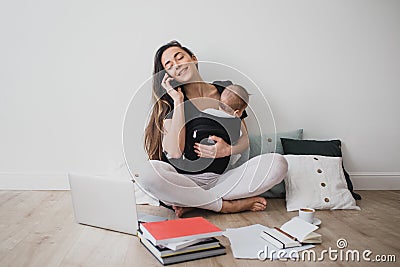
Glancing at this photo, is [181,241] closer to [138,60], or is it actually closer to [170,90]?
[170,90]

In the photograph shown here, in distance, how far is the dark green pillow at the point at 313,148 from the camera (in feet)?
9.80

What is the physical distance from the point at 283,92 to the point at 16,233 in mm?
1770

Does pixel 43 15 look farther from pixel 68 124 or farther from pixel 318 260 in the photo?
pixel 318 260

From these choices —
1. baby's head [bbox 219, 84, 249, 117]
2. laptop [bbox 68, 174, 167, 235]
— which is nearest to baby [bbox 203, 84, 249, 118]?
baby's head [bbox 219, 84, 249, 117]

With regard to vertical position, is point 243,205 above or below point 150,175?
below

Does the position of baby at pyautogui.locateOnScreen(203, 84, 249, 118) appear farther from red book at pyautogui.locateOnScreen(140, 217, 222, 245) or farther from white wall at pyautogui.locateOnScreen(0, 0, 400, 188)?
red book at pyautogui.locateOnScreen(140, 217, 222, 245)

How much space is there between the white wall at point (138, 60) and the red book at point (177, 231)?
47.4 inches

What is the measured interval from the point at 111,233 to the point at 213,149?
2.10ft

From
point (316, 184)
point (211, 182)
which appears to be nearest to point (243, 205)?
point (211, 182)

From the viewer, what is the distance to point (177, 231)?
1.91 meters

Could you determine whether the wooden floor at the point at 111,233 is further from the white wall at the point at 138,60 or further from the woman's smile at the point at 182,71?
the woman's smile at the point at 182,71

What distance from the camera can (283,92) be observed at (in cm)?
318

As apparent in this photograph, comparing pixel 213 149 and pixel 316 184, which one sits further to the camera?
pixel 316 184

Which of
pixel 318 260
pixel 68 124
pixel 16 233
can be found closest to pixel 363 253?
pixel 318 260
